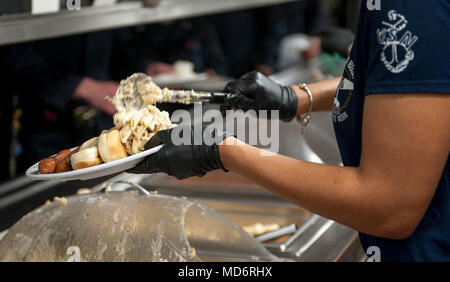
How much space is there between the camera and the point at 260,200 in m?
1.98

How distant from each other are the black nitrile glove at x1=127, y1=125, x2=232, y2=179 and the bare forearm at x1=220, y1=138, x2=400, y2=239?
5cm

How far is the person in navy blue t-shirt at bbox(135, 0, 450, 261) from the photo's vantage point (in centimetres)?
81

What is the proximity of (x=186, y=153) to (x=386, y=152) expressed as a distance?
17.5 inches

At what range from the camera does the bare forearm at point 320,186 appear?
0.89 metres

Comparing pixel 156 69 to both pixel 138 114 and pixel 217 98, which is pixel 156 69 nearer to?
pixel 217 98

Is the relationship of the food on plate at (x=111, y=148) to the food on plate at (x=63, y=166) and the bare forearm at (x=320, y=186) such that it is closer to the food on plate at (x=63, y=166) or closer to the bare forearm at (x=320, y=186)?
the food on plate at (x=63, y=166)

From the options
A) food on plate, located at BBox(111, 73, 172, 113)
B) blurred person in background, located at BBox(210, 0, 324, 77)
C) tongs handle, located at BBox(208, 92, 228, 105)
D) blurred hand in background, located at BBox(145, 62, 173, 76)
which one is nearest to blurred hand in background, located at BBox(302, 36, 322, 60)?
blurred person in background, located at BBox(210, 0, 324, 77)

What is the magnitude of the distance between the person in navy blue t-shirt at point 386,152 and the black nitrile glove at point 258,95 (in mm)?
410

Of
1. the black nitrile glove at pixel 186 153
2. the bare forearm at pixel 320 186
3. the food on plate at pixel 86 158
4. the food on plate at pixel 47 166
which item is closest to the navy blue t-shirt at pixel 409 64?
the bare forearm at pixel 320 186

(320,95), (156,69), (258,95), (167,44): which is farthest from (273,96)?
(167,44)

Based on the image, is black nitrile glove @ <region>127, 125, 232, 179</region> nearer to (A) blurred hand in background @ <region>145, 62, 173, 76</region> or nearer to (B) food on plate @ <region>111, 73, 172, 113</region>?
(B) food on plate @ <region>111, 73, 172, 113</region>
